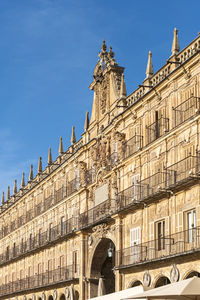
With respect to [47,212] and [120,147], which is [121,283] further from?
[47,212]

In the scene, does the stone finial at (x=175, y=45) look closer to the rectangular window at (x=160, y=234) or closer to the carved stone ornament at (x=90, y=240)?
the rectangular window at (x=160, y=234)

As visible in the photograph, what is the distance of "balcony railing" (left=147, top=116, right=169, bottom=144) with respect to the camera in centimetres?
3368

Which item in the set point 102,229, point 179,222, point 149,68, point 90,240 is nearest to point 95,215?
point 102,229

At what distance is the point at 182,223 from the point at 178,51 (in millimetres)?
9291

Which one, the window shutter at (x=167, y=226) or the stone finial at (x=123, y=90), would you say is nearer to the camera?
the window shutter at (x=167, y=226)

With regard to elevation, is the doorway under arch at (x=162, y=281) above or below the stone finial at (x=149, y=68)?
below

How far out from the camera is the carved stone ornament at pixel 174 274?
1180 inches

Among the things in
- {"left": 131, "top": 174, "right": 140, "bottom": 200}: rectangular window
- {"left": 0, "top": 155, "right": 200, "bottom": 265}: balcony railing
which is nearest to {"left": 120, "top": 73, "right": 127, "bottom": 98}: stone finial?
{"left": 131, "top": 174, "right": 140, "bottom": 200}: rectangular window

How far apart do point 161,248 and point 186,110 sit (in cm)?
740

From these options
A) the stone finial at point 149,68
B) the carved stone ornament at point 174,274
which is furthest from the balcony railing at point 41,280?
the stone finial at point 149,68

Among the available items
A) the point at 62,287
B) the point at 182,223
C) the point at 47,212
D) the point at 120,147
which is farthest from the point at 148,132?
the point at 47,212

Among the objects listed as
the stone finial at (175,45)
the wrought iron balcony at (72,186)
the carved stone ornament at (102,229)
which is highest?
the stone finial at (175,45)

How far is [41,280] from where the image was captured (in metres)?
52.8

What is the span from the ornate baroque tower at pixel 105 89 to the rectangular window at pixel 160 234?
387 inches
